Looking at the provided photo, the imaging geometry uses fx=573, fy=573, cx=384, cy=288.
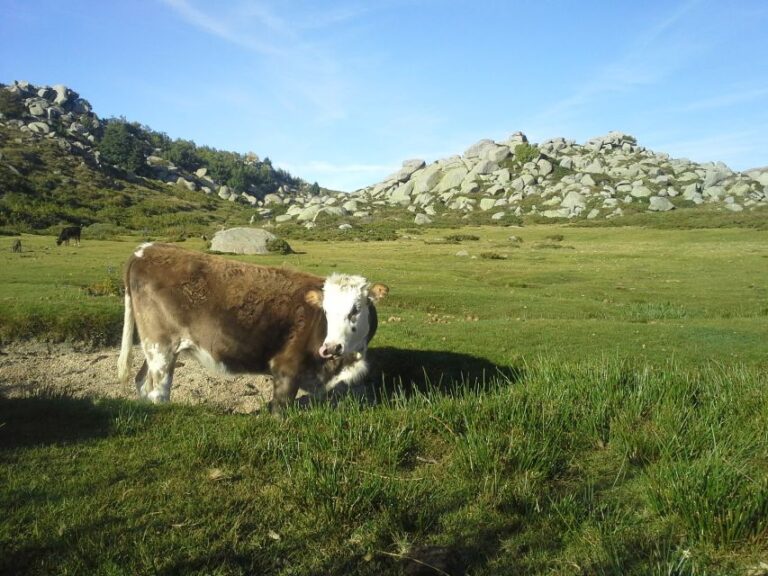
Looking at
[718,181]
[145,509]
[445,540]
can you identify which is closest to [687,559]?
[445,540]

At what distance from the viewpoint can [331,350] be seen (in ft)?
31.0

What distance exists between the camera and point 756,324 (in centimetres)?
2047

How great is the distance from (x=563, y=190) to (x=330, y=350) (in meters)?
151

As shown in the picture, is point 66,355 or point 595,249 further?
point 595,249

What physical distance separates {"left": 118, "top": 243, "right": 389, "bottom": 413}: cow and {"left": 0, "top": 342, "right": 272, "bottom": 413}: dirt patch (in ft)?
9.15

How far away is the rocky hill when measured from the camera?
12752 cm

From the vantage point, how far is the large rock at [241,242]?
50800 mm

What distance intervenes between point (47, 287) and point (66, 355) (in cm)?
747

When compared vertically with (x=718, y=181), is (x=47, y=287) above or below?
below

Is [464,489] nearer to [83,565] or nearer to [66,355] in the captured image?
[83,565]

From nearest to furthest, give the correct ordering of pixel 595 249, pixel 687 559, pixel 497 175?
pixel 687 559 < pixel 595 249 < pixel 497 175

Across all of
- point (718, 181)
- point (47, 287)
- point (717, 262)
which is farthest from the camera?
point (718, 181)

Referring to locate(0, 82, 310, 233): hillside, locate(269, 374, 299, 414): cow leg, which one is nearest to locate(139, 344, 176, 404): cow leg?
locate(269, 374, 299, 414): cow leg

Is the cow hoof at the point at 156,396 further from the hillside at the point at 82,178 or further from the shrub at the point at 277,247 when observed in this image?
the hillside at the point at 82,178
